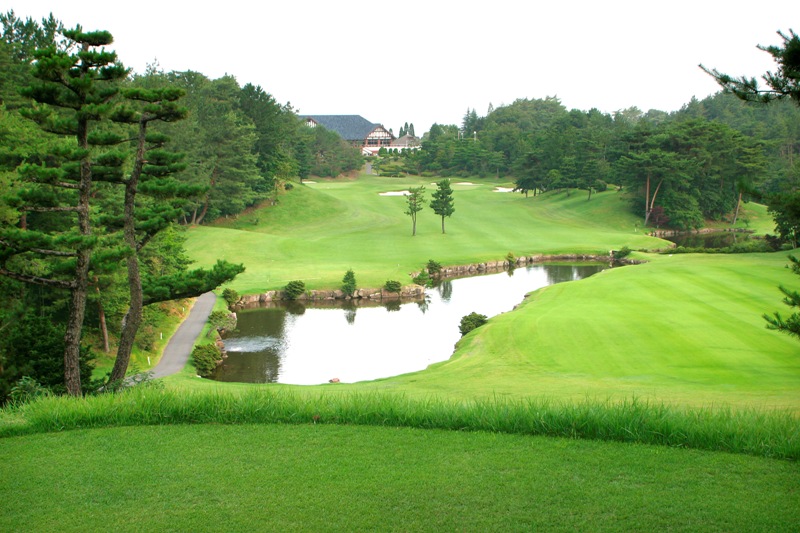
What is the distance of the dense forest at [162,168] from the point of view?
13.7 metres

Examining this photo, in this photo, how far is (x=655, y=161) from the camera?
63.9m

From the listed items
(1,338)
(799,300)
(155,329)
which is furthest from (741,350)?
(155,329)

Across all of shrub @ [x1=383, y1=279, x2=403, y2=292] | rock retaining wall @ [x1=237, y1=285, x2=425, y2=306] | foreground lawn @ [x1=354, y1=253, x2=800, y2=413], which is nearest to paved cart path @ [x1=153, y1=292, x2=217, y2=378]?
rock retaining wall @ [x1=237, y1=285, x2=425, y2=306]

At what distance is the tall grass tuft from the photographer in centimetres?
846

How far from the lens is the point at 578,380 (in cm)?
1844

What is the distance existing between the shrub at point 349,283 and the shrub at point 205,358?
45.3 feet

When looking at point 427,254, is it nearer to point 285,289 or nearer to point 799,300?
point 285,289

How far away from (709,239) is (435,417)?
6001cm

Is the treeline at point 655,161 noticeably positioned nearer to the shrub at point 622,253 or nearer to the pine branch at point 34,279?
the shrub at point 622,253

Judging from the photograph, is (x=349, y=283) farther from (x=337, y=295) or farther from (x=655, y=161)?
(x=655, y=161)

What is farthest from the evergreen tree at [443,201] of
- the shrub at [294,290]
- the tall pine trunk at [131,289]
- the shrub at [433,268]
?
the tall pine trunk at [131,289]

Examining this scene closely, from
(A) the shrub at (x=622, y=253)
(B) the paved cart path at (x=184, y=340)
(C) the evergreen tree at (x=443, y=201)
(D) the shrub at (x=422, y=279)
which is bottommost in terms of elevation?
(B) the paved cart path at (x=184, y=340)

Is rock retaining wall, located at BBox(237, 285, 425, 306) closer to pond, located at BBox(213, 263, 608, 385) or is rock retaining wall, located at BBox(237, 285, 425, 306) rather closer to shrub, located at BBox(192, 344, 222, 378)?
pond, located at BBox(213, 263, 608, 385)

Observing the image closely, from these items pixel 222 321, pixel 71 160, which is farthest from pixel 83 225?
pixel 222 321
